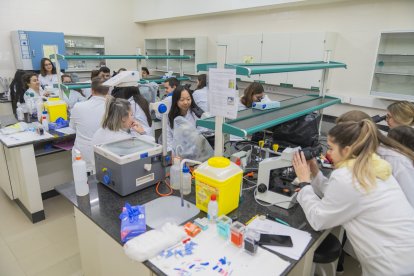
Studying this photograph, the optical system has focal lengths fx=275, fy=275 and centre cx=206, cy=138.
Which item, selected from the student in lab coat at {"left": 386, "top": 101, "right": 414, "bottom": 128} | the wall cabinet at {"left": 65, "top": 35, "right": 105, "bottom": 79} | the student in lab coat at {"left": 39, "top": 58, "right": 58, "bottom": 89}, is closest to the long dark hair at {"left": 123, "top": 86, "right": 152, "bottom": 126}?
the student in lab coat at {"left": 386, "top": 101, "right": 414, "bottom": 128}

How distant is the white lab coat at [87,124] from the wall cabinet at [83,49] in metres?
4.13

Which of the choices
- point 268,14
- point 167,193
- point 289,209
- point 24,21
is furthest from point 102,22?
point 289,209

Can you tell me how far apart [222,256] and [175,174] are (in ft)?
2.18

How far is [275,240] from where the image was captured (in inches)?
48.9

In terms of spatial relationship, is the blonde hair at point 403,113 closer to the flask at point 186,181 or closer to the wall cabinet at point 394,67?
the wall cabinet at point 394,67

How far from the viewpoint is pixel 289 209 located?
5.02 ft

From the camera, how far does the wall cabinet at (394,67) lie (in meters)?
3.30

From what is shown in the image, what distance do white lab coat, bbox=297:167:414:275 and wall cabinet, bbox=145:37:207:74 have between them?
14.2 ft

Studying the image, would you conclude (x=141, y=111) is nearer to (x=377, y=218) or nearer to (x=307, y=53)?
(x=377, y=218)

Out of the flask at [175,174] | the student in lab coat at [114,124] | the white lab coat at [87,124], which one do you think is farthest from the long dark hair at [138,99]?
the flask at [175,174]

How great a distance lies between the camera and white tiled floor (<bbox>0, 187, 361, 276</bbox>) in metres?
2.11

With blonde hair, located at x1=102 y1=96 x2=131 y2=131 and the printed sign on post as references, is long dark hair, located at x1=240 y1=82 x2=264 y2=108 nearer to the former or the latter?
blonde hair, located at x1=102 y1=96 x2=131 y2=131

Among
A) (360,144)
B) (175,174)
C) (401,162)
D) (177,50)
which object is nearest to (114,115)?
(175,174)

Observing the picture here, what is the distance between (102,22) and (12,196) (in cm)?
503
